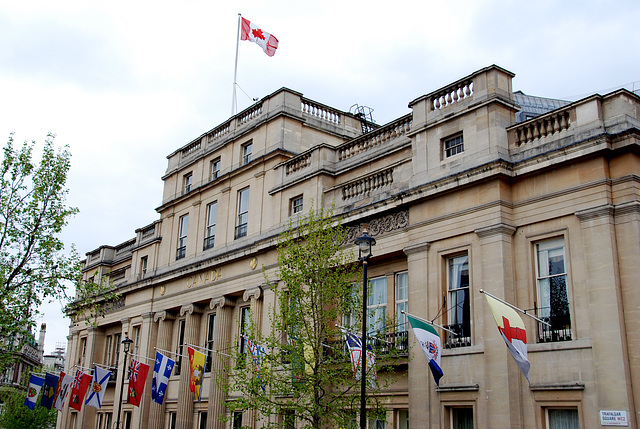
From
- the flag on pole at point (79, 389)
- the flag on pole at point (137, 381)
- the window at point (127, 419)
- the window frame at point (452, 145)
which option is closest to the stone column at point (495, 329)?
the window frame at point (452, 145)

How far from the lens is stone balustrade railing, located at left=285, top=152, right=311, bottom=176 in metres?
26.3

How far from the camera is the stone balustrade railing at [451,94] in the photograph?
19984 millimetres

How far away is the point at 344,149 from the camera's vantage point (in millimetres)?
25469

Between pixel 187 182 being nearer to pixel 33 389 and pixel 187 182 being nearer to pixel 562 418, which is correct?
pixel 33 389

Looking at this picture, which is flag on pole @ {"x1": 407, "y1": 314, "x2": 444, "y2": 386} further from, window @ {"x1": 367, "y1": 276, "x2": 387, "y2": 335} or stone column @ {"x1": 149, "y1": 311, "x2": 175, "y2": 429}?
stone column @ {"x1": 149, "y1": 311, "x2": 175, "y2": 429}

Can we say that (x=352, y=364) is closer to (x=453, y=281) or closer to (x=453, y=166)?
(x=453, y=281)

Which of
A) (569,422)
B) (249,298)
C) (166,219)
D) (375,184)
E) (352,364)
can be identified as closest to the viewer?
(569,422)

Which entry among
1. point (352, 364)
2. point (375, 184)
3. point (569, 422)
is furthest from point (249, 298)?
point (569, 422)

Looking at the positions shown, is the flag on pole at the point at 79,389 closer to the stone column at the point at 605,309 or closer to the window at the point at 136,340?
the window at the point at 136,340

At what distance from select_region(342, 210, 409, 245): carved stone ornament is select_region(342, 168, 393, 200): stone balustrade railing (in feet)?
3.91

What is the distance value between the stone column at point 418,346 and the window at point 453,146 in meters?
2.83

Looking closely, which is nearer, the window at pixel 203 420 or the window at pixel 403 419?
the window at pixel 403 419

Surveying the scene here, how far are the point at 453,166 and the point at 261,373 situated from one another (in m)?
8.11

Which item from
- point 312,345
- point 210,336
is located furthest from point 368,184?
point 210,336
